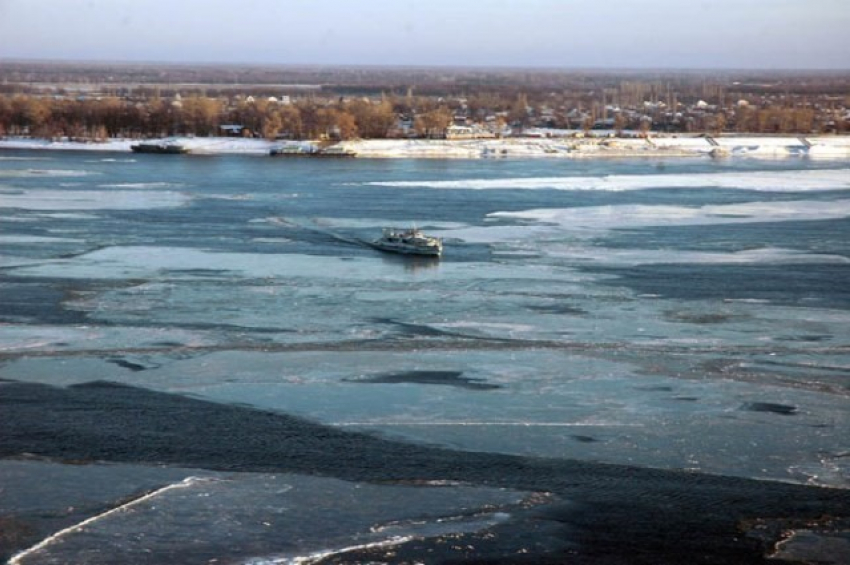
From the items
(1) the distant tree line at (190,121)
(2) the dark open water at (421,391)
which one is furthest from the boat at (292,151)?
(2) the dark open water at (421,391)

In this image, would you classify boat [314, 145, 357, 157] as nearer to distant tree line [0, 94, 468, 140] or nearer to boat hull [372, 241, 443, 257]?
distant tree line [0, 94, 468, 140]

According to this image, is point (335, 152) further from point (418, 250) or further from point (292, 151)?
point (418, 250)

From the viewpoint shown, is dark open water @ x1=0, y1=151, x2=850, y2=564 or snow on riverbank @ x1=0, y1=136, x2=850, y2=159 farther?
snow on riverbank @ x1=0, y1=136, x2=850, y2=159

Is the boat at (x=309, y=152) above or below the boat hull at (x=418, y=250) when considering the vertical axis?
below

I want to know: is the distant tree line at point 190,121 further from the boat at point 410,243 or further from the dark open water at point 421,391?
the boat at point 410,243

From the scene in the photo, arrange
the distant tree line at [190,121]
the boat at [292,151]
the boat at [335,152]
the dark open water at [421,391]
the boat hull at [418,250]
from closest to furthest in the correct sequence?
the dark open water at [421,391], the boat hull at [418,250], the boat at [335,152], the boat at [292,151], the distant tree line at [190,121]

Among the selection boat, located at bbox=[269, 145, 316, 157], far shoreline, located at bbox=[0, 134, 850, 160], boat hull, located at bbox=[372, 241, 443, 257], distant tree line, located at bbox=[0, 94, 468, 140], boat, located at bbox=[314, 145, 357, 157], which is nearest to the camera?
boat hull, located at bbox=[372, 241, 443, 257]

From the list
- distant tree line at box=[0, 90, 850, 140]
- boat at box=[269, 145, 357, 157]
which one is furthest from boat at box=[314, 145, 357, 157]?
distant tree line at box=[0, 90, 850, 140]
